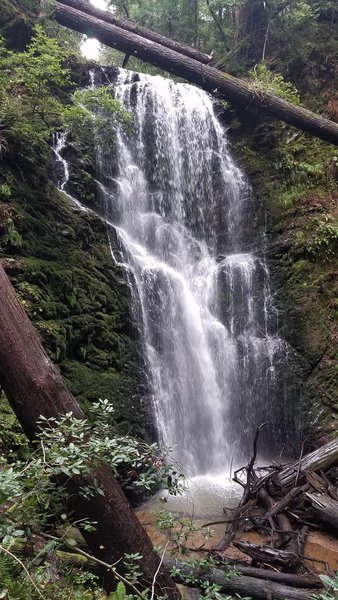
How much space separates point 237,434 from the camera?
852 centimetres

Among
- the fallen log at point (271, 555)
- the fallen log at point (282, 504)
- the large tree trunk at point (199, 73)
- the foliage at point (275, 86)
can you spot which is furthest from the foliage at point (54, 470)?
the foliage at point (275, 86)

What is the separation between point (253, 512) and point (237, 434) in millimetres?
2973

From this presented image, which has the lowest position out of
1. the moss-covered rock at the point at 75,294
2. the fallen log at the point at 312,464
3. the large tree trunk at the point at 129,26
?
the fallen log at the point at 312,464

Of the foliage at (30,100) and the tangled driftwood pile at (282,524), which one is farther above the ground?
the foliage at (30,100)

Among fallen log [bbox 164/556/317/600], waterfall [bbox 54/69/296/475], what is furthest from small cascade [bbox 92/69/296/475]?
fallen log [bbox 164/556/317/600]

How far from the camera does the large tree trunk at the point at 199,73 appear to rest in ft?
37.8

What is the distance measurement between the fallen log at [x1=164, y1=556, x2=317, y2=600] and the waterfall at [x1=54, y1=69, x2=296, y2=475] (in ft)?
12.3

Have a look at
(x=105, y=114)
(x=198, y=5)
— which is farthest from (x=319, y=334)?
(x=198, y=5)

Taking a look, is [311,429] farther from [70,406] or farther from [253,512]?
[70,406]

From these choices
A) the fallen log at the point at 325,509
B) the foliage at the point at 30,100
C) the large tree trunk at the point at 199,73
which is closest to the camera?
the fallen log at the point at 325,509

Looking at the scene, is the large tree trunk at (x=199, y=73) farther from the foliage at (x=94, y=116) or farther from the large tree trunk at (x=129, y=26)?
the foliage at (x=94, y=116)

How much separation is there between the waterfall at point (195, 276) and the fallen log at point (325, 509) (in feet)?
8.81

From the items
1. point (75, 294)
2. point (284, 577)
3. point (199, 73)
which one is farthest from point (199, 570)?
point (199, 73)

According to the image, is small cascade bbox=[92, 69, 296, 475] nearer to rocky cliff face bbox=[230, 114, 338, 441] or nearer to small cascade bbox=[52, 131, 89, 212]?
rocky cliff face bbox=[230, 114, 338, 441]
